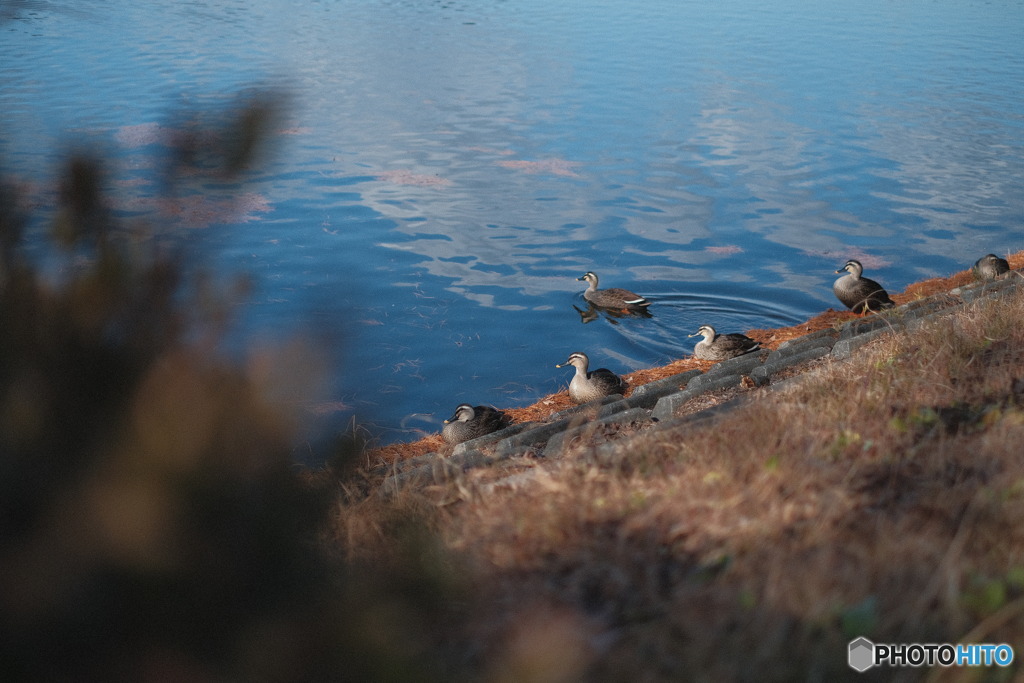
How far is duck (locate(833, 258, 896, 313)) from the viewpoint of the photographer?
48.9ft

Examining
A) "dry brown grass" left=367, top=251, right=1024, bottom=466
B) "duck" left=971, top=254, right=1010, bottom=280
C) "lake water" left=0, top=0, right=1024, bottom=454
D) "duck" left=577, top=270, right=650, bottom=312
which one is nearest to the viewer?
"lake water" left=0, top=0, right=1024, bottom=454

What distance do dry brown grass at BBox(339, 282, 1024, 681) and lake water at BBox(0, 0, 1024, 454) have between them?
757mm

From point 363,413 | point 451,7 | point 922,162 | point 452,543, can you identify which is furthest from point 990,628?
point 451,7

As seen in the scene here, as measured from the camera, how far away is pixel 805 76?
142ft

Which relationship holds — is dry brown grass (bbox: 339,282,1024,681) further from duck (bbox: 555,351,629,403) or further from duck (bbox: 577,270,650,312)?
duck (bbox: 577,270,650,312)

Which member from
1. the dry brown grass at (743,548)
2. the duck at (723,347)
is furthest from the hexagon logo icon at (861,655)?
the duck at (723,347)

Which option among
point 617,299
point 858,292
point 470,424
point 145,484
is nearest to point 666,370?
point 617,299

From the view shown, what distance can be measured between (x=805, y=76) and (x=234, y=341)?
45.6 m

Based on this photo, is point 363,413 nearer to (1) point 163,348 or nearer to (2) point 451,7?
(1) point 163,348

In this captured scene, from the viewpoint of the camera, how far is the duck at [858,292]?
14.9 meters

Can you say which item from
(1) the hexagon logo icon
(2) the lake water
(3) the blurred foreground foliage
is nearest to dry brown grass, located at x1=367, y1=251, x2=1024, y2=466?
(2) the lake water

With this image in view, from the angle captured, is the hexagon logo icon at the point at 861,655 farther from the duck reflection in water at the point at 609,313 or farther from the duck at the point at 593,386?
the duck reflection in water at the point at 609,313

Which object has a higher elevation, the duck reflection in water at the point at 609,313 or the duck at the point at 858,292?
the duck at the point at 858,292

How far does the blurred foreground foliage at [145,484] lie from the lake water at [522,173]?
0.41 ft
